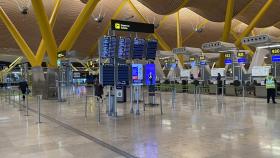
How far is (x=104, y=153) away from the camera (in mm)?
6391

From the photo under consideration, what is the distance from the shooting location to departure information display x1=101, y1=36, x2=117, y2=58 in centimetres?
1199

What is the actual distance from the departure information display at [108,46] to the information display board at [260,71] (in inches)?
621

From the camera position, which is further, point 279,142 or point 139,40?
point 139,40

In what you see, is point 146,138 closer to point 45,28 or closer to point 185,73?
point 45,28

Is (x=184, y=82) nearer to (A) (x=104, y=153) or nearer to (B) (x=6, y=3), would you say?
(B) (x=6, y=3)

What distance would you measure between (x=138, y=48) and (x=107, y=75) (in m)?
1.99

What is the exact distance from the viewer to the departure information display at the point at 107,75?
11992mm

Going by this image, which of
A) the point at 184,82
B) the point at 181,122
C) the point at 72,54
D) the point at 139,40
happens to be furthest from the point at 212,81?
the point at 181,122

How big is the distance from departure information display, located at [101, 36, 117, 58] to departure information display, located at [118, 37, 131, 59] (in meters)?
0.34

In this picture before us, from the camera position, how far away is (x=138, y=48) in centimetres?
1324

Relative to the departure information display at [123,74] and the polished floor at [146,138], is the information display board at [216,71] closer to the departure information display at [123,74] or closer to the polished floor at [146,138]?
the departure information display at [123,74]

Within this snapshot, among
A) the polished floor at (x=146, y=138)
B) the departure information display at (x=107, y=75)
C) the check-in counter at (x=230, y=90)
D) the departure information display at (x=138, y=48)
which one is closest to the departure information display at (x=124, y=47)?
the departure information display at (x=138, y=48)

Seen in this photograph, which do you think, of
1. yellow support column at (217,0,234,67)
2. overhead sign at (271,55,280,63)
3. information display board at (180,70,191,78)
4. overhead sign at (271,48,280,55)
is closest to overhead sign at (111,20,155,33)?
overhead sign at (271,55,280,63)

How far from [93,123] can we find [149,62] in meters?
6.41
